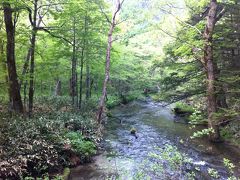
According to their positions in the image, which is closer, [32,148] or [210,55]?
[32,148]

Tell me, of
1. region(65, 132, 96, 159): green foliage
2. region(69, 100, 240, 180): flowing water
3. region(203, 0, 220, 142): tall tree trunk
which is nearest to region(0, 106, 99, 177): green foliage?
region(65, 132, 96, 159): green foliage

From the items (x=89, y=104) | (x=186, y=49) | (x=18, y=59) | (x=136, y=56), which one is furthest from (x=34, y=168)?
(x=136, y=56)

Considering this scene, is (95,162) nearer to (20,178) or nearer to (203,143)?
(20,178)

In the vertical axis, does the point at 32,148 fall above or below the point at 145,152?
above

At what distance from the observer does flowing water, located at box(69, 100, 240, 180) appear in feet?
26.5

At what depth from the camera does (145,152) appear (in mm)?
10883

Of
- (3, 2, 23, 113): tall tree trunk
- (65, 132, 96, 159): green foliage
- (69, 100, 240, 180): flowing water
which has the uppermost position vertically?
(3, 2, 23, 113): tall tree trunk

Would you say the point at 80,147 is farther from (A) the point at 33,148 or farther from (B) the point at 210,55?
(B) the point at 210,55

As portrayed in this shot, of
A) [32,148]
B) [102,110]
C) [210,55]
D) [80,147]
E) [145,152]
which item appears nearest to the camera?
[32,148]

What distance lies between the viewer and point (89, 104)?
19.7 metres

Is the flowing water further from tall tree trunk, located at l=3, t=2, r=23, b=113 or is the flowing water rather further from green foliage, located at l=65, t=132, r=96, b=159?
tall tree trunk, located at l=3, t=2, r=23, b=113

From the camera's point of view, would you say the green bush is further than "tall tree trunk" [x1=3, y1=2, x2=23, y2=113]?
No

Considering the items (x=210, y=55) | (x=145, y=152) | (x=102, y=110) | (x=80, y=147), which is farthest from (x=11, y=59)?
(x=210, y=55)

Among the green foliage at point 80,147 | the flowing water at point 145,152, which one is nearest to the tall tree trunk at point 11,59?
the green foliage at point 80,147
